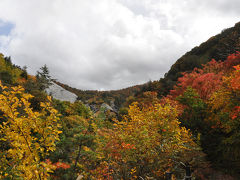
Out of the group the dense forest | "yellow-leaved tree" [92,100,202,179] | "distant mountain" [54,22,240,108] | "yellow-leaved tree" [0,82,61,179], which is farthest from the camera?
"distant mountain" [54,22,240,108]

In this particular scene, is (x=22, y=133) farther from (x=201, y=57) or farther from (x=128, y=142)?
(x=201, y=57)

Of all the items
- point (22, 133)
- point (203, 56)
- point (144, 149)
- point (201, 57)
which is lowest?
point (144, 149)

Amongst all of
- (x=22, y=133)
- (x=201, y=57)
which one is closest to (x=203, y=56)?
(x=201, y=57)

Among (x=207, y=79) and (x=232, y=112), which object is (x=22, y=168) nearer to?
(x=232, y=112)

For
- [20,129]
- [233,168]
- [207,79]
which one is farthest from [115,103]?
[20,129]

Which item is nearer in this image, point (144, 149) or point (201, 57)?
point (144, 149)

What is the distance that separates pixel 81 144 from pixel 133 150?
6.69ft

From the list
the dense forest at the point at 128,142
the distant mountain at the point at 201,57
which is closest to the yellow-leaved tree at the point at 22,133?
the dense forest at the point at 128,142

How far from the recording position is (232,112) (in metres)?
7.10

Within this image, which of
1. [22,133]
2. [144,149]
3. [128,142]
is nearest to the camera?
[22,133]

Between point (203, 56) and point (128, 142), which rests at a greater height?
point (203, 56)

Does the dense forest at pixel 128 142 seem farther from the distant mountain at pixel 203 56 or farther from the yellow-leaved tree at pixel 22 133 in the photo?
the distant mountain at pixel 203 56

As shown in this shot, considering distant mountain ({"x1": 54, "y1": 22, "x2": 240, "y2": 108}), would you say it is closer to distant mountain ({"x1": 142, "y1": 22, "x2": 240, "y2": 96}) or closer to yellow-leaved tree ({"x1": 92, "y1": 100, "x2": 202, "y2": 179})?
distant mountain ({"x1": 142, "y1": 22, "x2": 240, "y2": 96})

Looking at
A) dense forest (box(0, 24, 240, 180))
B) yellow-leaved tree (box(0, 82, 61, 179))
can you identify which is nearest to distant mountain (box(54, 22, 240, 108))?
dense forest (box(0, 24, 240, 180))
